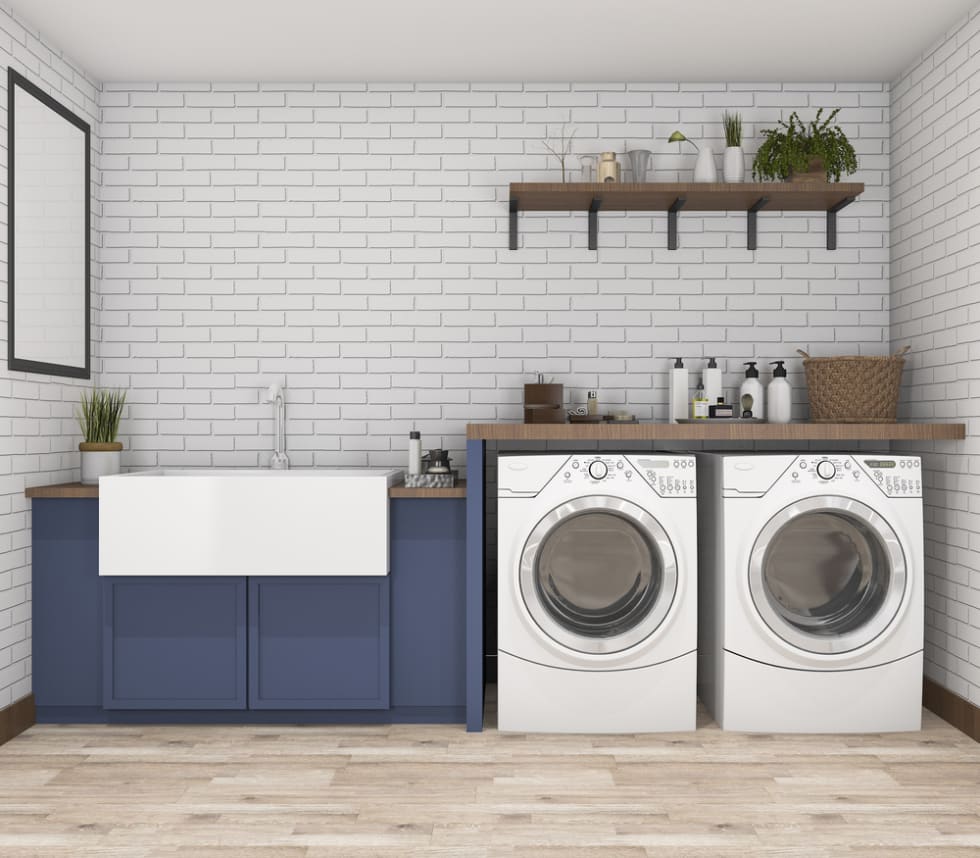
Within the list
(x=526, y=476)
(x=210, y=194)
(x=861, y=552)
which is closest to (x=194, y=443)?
(x=210, y=194)

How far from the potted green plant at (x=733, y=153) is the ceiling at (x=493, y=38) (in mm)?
244

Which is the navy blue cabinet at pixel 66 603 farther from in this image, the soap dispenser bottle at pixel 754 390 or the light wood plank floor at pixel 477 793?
the soap dispenser bottle at pixel 754 390

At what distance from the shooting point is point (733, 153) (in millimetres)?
3516

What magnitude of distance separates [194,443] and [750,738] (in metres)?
2.59

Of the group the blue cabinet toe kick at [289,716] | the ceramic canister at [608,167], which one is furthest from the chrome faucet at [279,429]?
the ceramic canister at [608,167]

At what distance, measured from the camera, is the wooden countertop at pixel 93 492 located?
3035 mm

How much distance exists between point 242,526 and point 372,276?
1.32 meters

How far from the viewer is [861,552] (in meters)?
3.00

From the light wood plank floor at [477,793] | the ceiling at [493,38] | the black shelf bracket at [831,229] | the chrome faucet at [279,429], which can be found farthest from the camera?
the black shelf bracket at [831,229]

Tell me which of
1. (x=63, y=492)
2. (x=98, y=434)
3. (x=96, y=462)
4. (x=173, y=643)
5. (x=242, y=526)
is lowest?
(x=173, y=643)

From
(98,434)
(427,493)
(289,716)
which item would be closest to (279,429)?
(98,434)

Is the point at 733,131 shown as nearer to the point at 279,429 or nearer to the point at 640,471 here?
the point at 640,471

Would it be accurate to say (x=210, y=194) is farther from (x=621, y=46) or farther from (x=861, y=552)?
(x=861, y=552)

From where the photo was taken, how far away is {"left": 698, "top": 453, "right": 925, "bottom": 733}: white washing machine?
294 centimetres
